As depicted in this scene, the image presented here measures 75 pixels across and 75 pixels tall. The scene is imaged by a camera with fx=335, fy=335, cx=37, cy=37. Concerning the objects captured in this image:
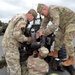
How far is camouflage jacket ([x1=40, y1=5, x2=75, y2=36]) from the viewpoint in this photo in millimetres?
7414

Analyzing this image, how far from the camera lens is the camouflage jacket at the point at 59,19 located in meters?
7.41

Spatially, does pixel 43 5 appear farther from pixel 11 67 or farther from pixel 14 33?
pixel 11 67

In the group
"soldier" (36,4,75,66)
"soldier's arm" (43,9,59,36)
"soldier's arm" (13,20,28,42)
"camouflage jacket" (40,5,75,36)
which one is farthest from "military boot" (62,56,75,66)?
"soldier's arm" (13,20,28,42)

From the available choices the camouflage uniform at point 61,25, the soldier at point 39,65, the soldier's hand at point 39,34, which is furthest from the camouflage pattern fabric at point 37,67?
the camouflage uniform at point 61,25

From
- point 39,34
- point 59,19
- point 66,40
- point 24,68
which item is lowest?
point 24,68

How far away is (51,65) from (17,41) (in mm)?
1372

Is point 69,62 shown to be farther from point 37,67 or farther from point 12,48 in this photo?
point 12,48

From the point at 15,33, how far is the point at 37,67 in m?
0.90

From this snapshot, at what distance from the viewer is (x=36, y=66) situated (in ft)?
24.3

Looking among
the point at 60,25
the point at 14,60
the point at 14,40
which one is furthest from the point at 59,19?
the point at 14,60

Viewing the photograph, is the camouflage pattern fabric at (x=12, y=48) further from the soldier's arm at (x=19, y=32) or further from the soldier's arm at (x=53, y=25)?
the soldier's arm at (x=53, y=25)

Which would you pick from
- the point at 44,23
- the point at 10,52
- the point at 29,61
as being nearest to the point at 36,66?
the point at 29,61

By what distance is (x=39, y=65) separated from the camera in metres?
7.42

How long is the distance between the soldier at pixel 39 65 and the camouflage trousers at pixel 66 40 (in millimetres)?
529
